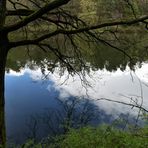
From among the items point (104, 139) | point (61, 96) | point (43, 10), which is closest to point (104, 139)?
point (104, 139)

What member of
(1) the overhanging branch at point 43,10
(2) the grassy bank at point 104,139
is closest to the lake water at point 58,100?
(2) the grassy bank at point 104,139

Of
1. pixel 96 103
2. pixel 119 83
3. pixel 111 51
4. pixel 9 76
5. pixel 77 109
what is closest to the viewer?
pixel 77 109

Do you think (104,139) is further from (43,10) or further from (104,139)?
(43,10)

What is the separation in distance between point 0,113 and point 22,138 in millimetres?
7818

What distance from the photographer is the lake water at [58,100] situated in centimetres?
1466

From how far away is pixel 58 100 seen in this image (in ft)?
61.7

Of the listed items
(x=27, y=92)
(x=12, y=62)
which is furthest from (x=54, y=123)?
(x=12, y=62)

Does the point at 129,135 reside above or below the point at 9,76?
below

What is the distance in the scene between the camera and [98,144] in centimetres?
664

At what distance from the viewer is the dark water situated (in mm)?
14422

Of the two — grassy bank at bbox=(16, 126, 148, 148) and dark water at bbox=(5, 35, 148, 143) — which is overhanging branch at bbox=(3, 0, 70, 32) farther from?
dark water at bbox=(5, 35, 148, 143)

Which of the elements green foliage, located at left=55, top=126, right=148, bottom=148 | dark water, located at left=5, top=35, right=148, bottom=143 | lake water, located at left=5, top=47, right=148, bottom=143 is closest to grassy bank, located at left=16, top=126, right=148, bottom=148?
green foliage, located at left=55, top=126, right=148, bottom=148

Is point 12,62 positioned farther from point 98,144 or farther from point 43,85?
point 98,144

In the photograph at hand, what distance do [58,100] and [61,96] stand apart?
81.3 inches
